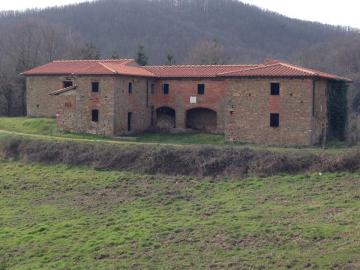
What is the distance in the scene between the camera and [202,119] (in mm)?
42250

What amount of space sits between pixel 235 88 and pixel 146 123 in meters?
8.42

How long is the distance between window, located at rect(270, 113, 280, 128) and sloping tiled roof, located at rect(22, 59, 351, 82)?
86.9 inches

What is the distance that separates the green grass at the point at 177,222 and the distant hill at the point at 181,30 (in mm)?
62427

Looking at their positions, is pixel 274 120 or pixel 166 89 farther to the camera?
pixel 166 89

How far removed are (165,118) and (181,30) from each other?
265 feet

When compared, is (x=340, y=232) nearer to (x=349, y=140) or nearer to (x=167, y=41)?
(x=349, y=140)

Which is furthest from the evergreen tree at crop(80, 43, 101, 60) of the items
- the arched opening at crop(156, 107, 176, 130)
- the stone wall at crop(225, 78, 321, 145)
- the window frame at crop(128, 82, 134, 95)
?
the stone wall at crop(225, 78, 321, 145)

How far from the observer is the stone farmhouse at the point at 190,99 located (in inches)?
1391

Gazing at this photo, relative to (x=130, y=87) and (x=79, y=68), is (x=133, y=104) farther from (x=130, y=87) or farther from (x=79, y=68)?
(x=79, y=68)

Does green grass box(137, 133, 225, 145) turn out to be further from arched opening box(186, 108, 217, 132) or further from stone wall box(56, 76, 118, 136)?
stone wall box(56, 76, 118, 136)

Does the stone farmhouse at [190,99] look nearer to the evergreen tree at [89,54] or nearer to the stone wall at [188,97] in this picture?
the stone wall at [188,97]

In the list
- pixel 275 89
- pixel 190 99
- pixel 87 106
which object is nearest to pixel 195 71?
pixel 190 99

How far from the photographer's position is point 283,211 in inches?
920

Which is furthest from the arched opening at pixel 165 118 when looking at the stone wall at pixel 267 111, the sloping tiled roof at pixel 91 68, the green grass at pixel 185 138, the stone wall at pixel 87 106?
the stone wall at pixel 267 111
